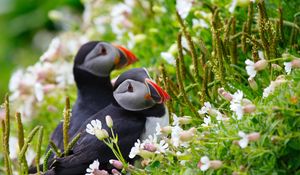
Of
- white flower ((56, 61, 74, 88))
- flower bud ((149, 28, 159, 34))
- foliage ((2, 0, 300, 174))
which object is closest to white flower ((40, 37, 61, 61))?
foliage ((2, 0, 300, 174))

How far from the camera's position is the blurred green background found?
7.29 metres

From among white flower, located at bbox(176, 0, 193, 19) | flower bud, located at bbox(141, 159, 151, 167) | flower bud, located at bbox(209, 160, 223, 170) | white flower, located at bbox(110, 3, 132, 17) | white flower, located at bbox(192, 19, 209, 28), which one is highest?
white flower, located at bbox(176, 0, 193, 19)

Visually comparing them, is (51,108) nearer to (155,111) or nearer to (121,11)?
(121,11)

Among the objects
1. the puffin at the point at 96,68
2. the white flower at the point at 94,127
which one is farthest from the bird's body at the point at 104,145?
the puffin at the point at 96,68

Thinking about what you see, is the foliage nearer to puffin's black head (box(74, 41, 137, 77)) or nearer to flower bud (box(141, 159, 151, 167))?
flower bud (box(141, 159, 151, 167))

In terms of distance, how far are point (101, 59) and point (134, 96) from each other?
83 cm

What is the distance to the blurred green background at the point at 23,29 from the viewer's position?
287 inches

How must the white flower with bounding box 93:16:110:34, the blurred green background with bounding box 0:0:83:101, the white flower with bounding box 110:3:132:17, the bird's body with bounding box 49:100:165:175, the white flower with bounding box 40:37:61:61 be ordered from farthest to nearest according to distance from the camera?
the blurred green background with bounding box 0:0:83:101, the white flower with bounding box 93:16:110:34, the white flower with bounding box 110:3:132:17, the white flower with bounding box 40:37:61:61, the bird's body with bounding box 49:100:165:175

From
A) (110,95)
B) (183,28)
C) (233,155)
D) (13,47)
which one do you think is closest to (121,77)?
(183,28)

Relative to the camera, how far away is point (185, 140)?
2.30m

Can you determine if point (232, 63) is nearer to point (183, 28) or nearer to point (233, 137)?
point (183, 28)

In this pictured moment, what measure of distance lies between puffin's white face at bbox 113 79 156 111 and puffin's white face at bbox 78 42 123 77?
744 millimetres

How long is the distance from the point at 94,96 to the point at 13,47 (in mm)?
3936

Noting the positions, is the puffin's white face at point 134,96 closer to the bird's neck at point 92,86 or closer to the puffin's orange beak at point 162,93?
the puffin's orange beak at point 162,93
